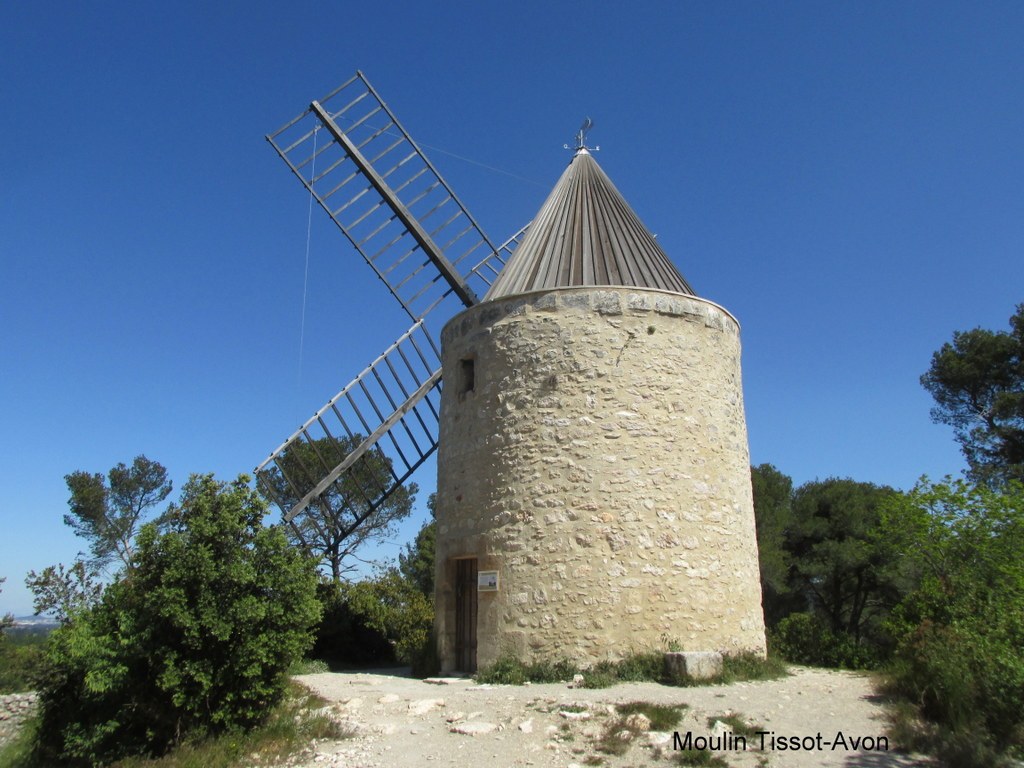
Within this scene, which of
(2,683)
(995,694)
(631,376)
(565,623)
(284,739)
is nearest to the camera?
(995,694)

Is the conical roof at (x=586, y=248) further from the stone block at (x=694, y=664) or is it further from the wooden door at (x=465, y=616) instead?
the stone block at (x=694, y=664)

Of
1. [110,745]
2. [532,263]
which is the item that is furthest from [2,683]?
[532,263]

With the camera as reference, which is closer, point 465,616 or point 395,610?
point 465,616

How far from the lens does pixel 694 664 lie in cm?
675

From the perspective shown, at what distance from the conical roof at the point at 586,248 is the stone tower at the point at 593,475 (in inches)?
1.8

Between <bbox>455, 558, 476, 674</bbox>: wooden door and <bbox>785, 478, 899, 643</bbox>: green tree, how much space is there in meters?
7.80

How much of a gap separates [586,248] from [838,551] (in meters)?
8.15

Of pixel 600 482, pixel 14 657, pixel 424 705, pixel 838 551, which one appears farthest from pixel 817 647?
pixel 14 657

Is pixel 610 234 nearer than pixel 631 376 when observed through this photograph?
No

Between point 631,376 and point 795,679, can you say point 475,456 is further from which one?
point 795,679

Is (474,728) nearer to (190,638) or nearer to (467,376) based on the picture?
(190,638)

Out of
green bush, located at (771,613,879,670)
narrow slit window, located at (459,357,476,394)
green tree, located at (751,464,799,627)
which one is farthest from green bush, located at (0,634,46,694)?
green tree, located at (751,464,799,627)

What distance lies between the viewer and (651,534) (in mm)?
7480

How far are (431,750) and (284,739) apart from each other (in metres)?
1.11
